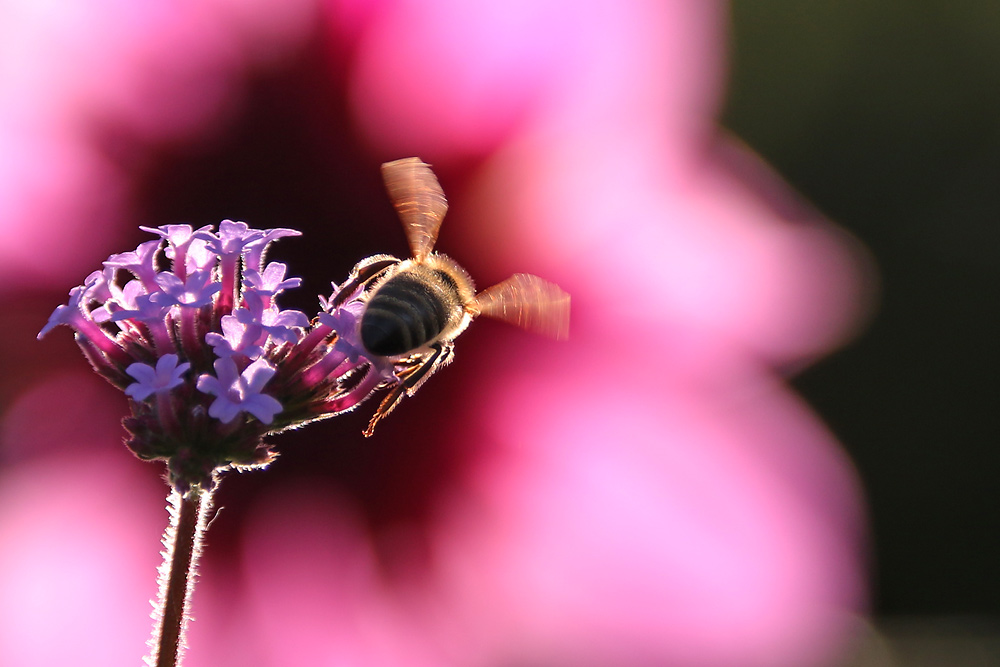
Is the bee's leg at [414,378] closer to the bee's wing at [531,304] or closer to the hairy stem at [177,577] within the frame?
the bee's wing at [531,304]

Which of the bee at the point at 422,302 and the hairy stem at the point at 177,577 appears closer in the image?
the hairy stem at the point at 177,577

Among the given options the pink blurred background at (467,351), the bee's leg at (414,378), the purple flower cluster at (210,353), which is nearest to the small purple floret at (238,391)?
the purple flower cluster at (210,353)

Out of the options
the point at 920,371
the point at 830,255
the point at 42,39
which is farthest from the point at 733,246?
the point at 42,39

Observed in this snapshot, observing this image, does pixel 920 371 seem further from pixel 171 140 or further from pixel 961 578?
pixel 171 140

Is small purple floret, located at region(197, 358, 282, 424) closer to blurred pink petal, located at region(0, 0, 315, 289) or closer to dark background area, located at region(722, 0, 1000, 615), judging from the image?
blurred pink petal, located at region(0, 0, 315, 289)

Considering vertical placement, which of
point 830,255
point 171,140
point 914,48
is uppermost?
point 914,48

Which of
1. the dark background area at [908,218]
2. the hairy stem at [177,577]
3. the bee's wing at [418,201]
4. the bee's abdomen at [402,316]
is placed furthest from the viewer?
the dark background area at [908,218]

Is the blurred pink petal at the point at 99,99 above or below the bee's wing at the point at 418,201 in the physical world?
above
